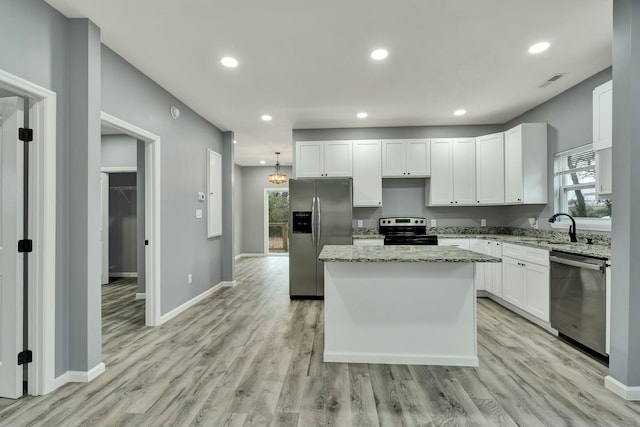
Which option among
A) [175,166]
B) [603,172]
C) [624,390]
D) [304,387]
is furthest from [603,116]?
[175,166]

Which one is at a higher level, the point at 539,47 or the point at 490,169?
the point at 539,47

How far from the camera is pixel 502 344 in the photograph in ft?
9.62

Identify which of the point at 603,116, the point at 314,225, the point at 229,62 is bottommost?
the point at 314,225

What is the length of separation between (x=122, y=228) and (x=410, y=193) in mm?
5643

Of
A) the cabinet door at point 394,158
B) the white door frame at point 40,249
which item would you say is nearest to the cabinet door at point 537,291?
the cabinet door at point 394,158

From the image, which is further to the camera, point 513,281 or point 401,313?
point 513,281

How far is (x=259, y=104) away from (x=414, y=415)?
3723 mm

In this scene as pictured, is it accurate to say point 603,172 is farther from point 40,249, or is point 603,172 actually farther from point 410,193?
point 40,249

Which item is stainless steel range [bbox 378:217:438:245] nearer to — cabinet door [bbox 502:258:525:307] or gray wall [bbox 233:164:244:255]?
cabinet door [bbox 502:258:525:307]

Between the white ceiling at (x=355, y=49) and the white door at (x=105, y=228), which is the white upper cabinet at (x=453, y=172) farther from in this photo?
the white door at (x=105, y=228)

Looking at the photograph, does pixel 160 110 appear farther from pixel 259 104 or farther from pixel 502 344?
pixel 502 344

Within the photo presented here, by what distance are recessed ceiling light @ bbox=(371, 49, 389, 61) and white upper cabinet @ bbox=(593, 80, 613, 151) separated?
1.86m

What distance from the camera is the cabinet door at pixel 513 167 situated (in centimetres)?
411

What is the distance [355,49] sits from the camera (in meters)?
2.74
